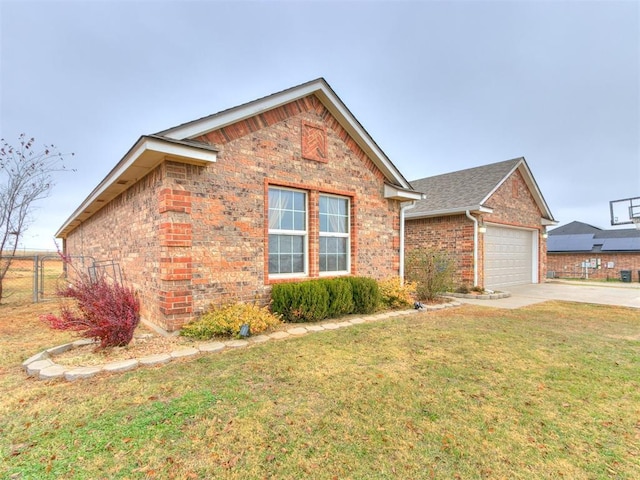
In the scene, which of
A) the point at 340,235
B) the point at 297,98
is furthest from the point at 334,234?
the point at 297,98

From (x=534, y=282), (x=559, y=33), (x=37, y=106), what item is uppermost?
(x=559, y=33)

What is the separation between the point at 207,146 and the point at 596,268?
28577 mm

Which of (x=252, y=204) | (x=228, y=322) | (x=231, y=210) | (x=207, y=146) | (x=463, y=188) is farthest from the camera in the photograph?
(x=463, y=188)

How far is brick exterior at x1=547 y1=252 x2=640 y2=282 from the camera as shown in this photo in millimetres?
21016

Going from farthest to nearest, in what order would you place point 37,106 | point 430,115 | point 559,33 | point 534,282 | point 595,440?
point 430,115
point 534,282
point 559,33
point 37,106
point 595,440

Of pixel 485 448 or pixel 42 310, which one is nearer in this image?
pixel 485 448

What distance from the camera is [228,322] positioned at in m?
5.33

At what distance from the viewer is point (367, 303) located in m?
7.54

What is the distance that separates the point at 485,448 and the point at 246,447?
1887 millimetres

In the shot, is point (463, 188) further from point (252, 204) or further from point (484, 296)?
point (252, 204)

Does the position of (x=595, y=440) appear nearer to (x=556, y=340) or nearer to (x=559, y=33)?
(x=556, y=340)

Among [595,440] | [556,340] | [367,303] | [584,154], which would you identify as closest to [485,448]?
[595,440]

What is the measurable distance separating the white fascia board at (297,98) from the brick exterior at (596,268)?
22.1m

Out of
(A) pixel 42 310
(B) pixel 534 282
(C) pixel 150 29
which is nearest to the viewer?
(A) pixel 42 310
